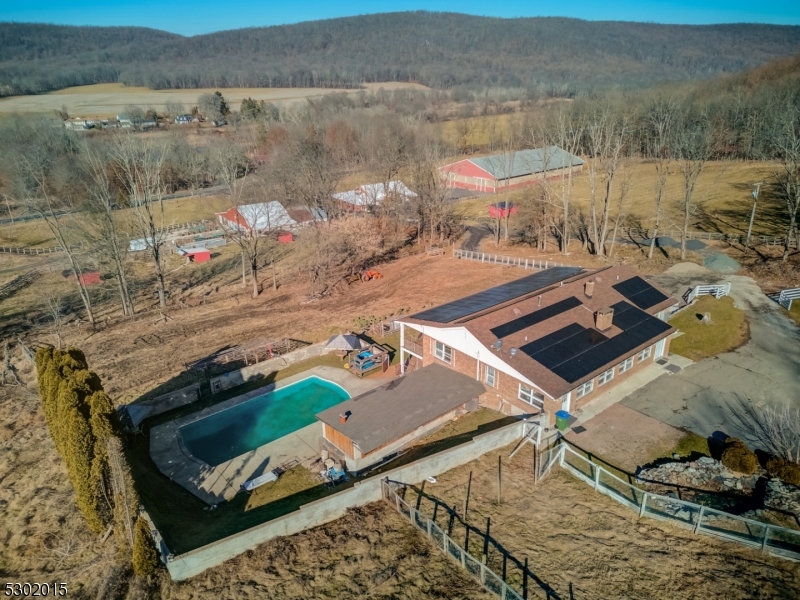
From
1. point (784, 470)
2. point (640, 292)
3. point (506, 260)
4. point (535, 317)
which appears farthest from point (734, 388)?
point (506, 260)

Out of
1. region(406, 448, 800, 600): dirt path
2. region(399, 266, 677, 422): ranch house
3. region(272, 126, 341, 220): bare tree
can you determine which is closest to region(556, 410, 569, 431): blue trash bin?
region(399, 266, 677, 422): ranch house

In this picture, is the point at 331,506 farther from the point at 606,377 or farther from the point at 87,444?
the point at 606,377

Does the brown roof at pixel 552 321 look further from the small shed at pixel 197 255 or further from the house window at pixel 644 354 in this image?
the small shed at pixel 197 255

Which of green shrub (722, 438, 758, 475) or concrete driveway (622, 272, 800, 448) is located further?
concrete driveway (622, 272, 800, 448)

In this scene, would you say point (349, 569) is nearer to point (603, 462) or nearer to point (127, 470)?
point (127, 470)

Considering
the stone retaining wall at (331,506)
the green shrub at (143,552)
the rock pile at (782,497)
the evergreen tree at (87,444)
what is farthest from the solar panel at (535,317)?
the evergreen tree at (87,444)

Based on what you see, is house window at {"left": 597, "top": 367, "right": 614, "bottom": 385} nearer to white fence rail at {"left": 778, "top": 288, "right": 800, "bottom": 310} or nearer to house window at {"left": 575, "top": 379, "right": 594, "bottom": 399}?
house window at {"left": 575, "top": 379, "right": 594, "bottom": 399}

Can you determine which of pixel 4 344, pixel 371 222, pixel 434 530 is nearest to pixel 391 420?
pixel 434 530

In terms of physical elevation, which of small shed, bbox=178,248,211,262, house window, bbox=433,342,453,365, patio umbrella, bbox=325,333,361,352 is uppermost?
house window, bbox=433,342,453,365
